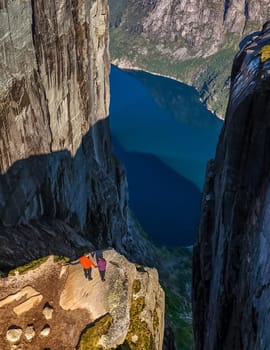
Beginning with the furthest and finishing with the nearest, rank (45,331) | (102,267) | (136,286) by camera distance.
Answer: (136,286) < (102,267) < (45,331)

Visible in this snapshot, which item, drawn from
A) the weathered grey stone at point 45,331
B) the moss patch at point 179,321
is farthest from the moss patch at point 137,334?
the moss patch at point 179,321

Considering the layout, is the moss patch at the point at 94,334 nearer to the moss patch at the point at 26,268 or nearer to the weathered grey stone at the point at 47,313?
the weathered grey stone at the point at 47,313

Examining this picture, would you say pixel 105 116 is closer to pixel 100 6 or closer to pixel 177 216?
pixel 100 6

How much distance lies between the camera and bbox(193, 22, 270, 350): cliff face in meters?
23.1

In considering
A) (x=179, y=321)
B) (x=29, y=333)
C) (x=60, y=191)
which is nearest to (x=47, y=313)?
(x=29, y=333)

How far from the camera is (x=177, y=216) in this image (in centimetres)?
14300

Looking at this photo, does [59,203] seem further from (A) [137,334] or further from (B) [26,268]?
(A) [137,334]

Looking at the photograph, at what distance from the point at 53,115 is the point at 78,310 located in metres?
18.3

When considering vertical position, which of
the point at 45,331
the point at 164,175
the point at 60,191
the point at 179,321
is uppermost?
the point at 45,331

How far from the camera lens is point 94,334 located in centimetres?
1686

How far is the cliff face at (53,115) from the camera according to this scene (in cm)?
2623

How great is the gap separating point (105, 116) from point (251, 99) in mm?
25022

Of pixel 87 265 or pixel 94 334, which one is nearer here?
pixel 94 334

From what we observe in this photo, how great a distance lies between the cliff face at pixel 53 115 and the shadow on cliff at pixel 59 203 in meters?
0.09
